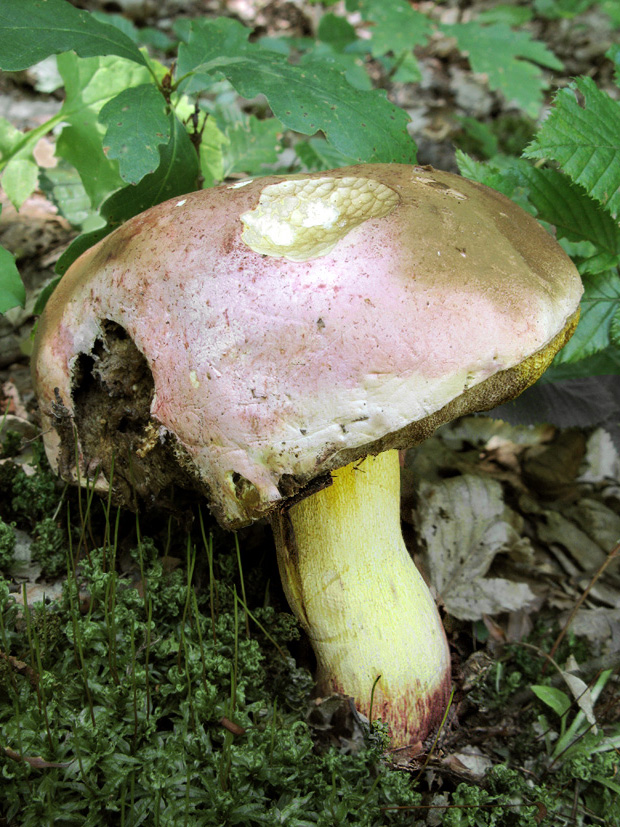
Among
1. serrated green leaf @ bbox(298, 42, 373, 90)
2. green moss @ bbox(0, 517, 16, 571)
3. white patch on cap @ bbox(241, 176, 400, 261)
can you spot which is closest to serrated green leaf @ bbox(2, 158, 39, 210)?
green moss @ bbox(0, 517, 16, 571)

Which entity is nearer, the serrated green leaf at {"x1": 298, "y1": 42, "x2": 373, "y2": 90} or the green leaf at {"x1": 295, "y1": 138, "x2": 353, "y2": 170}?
the green leaf at {"x1": 295, "y1": 138, "x2": 353, "y2": 170}

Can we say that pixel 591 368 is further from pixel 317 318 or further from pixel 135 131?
pixel 135 131

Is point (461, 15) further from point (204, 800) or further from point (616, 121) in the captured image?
point (204, 800)

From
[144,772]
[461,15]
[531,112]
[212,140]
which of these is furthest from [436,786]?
[461,15]

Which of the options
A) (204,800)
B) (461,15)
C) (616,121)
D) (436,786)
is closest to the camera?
(204,800)

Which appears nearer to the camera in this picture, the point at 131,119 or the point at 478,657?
the point at 131,119

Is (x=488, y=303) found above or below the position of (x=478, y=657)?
above

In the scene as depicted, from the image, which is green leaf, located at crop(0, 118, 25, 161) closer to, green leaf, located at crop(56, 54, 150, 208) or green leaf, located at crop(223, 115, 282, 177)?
green leaf, located at crop(56, 54, 150, 208)

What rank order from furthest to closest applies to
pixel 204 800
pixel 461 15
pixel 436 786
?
pixel 461 15 → pixel 436 786 → pixel 204 800
